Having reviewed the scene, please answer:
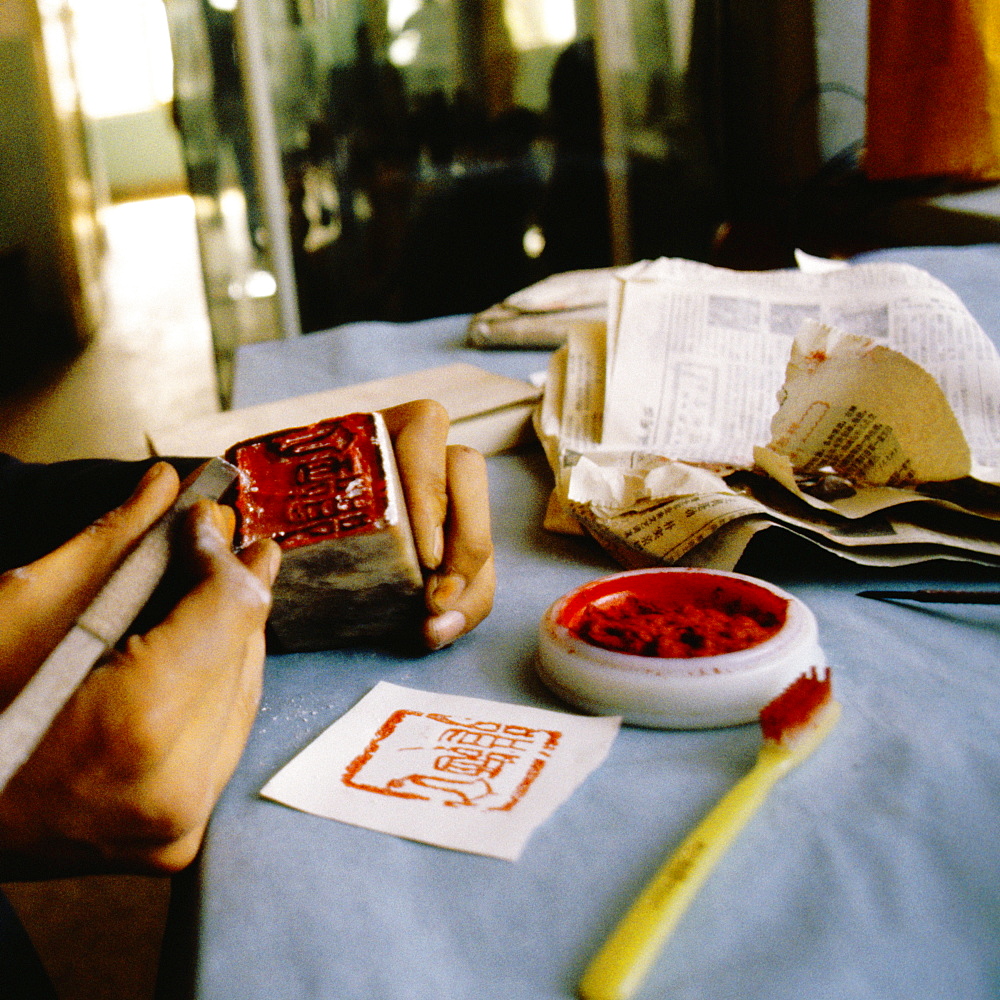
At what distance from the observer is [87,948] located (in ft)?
3.98

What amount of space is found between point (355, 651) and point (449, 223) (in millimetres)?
2754

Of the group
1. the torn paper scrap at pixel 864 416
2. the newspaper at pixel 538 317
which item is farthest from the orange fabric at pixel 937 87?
the torn paper scrap at pixel 864 416

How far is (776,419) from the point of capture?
2.67 feet

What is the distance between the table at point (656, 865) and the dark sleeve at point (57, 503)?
0.97 feet

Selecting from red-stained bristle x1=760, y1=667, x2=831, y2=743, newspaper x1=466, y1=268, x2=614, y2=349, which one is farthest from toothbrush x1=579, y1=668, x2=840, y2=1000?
newspaper x1=466, y1=268, x2=614, y2=349

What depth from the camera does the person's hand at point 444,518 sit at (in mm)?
614

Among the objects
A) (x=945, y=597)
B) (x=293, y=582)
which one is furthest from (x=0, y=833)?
(x=945, y=597)

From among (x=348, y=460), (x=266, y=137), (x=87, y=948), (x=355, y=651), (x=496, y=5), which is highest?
(x=496, y=5)

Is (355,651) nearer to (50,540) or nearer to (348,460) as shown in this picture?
(348,460)

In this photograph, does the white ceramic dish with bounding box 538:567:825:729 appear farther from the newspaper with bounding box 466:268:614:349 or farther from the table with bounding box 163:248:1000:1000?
the newspaper with bounding box 466:268:614:349

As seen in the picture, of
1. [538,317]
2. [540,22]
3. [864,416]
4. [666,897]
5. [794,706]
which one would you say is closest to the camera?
[666,897]

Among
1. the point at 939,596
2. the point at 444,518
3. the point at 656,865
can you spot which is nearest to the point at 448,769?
the point at 656,865

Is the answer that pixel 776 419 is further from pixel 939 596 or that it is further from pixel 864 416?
pixel 939 596

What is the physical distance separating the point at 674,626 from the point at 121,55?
11.2 meters
